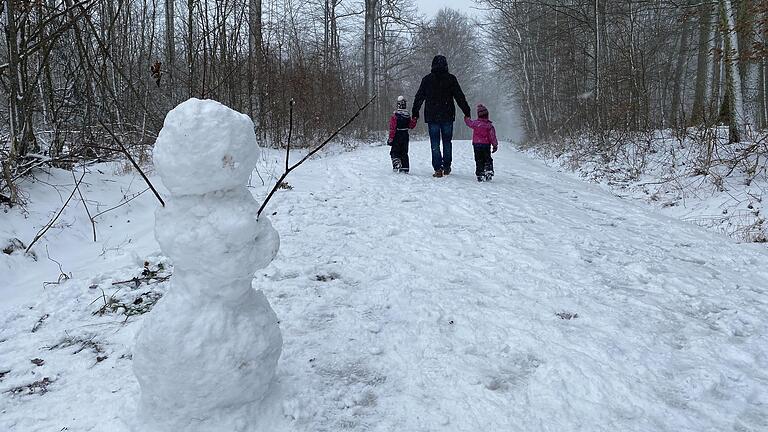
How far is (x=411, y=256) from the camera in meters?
3.79

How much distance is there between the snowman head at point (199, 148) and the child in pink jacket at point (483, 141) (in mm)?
5924

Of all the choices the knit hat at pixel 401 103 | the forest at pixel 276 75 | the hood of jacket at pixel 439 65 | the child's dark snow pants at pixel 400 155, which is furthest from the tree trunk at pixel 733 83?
the child's dark snow pants at pixel 400 155

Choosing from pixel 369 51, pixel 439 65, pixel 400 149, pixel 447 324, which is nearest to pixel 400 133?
pixel 400 149

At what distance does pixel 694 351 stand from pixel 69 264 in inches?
180

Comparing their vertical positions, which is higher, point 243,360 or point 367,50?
point 367,50

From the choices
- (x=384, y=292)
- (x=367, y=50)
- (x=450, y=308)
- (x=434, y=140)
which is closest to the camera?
(x=450, y=308)

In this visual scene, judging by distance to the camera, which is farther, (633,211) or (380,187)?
(380,187)

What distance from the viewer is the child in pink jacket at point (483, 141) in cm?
722

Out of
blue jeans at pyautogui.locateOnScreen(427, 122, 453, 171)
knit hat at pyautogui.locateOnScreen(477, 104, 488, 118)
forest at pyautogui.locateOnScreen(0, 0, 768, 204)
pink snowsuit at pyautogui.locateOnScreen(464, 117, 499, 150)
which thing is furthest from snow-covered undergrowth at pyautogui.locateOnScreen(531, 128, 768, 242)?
blue jeans at pyautogui.locateOnScreen(427, 122, 453, 171)

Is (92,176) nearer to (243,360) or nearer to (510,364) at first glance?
(243,360)

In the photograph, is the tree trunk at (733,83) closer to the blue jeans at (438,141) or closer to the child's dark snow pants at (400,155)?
the blue jeans at (438,141)

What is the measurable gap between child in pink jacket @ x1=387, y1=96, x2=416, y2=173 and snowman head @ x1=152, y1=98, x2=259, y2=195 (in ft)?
20.0

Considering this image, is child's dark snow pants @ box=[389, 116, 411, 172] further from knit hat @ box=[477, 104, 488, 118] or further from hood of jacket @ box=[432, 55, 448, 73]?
knit hat @ box=[477, 104, 488, 118]

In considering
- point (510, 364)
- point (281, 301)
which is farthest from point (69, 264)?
point (510, 364)
